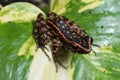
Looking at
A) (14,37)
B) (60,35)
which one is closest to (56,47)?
(60,35)

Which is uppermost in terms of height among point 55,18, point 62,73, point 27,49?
point 55,18

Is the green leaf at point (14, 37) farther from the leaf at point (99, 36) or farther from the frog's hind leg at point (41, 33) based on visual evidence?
the leaf at point (99, 36)

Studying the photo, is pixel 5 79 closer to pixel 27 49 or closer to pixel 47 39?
pixel 27 49

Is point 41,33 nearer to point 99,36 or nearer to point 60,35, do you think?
point 60,35

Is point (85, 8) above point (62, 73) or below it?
above

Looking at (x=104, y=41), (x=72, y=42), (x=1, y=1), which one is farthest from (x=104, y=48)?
(x=1, y=1)

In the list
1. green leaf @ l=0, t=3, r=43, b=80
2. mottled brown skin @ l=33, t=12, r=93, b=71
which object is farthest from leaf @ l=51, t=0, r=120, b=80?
green leaf @ l=0, t=3, r=43, b=80

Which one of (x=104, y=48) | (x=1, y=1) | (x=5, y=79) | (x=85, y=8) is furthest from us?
(x=1, y=1)

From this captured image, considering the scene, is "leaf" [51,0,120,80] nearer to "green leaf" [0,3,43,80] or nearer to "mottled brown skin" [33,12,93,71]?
"mottled brown skin" [33,12,93,71]

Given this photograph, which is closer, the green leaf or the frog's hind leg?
the green leaf
